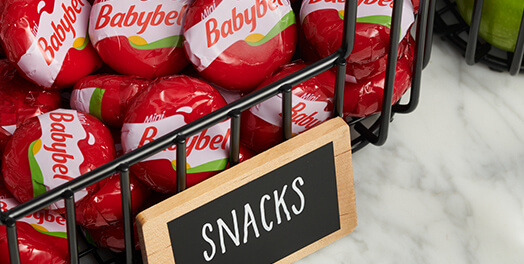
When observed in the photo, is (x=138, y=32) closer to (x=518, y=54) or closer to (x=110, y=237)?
(x=110, y=237)

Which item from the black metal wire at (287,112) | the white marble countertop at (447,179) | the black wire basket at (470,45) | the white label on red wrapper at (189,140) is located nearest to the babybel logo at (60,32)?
the white label on red wrapper at (189,140)

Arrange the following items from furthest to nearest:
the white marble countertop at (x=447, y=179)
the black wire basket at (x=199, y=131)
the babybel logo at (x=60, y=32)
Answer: the white marble countertop at (x=447, y=179) < the babybel logo at (x=60, y=32) < the black wire basket at (x=199, y=131)

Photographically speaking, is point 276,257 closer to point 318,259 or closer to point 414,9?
point 318,259

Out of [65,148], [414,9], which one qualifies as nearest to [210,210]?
[65,148]

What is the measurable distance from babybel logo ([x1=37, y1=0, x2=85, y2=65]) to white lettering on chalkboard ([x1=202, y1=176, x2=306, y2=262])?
21cm

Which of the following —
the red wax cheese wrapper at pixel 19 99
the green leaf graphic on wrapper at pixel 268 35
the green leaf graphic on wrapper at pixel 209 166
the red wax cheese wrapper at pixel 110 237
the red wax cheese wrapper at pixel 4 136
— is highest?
the green leaf graphic on wrapper at pixel 268 35

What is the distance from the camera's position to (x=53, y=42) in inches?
28.7

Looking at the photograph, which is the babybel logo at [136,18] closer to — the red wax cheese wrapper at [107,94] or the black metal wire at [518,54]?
the red wax cheese wrapper at [107,94]

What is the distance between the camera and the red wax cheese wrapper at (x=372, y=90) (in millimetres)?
783

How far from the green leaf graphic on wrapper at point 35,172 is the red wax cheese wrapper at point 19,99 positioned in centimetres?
7

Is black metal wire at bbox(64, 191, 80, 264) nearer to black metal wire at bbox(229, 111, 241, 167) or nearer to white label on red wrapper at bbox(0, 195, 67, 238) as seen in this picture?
white label on red wrapper at bbox(0, 195, 67, 238)

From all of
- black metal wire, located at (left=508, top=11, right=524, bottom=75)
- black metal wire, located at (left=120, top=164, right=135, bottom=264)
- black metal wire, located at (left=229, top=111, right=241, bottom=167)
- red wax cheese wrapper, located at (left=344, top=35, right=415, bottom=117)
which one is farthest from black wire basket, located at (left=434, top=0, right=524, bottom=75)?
black metal wire, located at (left=120, top=164, right=135, bottom=264)

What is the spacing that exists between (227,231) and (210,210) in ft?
0.11

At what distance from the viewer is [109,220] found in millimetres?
711
